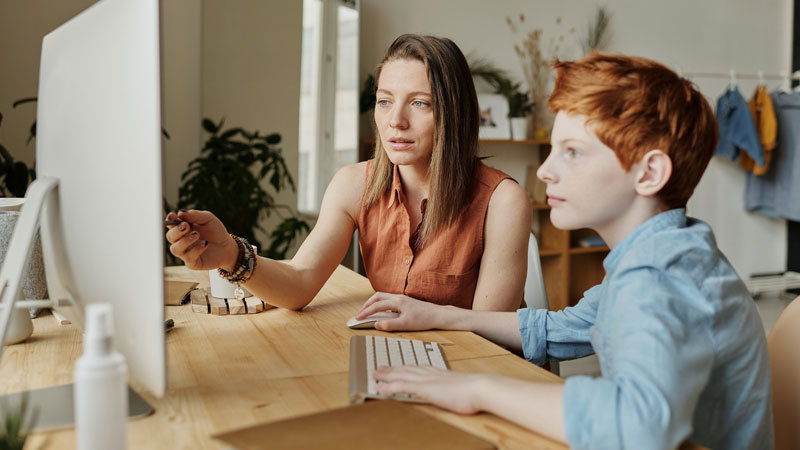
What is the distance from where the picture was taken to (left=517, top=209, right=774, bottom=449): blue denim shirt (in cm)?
74

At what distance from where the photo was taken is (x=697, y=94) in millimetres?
944

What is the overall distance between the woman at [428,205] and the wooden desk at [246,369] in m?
0.19

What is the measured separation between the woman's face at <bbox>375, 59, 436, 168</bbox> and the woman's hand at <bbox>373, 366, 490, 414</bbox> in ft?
2.39

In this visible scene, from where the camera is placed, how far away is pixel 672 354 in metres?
0.75

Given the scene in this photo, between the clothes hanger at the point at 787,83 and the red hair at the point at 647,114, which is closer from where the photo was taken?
the red hair at the point at 647,114

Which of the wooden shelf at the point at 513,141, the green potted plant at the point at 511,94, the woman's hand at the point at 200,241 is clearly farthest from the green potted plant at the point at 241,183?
the woman's hand at the point at 200,241

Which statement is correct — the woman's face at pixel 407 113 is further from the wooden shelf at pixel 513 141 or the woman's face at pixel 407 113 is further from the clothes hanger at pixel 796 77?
the clothes hanger at pixel 796 77

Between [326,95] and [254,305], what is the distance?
248 cm

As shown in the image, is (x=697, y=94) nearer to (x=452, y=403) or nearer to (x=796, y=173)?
(x=452, y=403)

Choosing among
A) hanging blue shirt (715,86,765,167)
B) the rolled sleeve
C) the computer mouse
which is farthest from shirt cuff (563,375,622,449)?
hanging blue shirt (715,86,765,167)

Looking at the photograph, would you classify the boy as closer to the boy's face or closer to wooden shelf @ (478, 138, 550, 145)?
the boy's face

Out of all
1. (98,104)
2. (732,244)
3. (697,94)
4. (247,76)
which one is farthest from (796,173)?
(98,104)

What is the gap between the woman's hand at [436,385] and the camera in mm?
860

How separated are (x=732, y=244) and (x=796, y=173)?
0.90 metres
